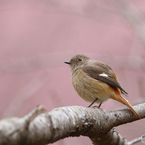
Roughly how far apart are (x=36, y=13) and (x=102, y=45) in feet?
6.82

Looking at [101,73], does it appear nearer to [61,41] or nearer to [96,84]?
[96,84]

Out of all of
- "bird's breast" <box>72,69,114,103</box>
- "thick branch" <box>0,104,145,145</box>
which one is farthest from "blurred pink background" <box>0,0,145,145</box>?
"thick branch" <box>0,104,145,145</box>

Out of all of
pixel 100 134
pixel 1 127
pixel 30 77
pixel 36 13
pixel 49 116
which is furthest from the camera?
pixel 36 13

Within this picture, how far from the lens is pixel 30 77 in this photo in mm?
5887

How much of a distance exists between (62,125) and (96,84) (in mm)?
1666

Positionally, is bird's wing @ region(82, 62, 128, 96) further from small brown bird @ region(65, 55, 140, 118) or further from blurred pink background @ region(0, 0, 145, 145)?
blurred pink background @ region(0, 0, 145, 145)

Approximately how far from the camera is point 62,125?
5.57 feet

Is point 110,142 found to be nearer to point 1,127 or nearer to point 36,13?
point 1,127

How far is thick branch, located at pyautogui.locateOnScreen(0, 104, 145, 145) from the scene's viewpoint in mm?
1289

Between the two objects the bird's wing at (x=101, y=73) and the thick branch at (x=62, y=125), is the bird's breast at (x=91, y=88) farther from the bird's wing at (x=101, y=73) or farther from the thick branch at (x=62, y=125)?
the thick branch at (x=62, y=125)

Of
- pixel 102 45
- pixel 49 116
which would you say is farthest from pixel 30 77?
pixel 49 116

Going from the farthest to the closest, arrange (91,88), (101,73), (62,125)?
(101,73)
(91,88)
(62,125)

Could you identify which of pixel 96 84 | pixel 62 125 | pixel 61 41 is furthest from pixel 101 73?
pixel 61 41

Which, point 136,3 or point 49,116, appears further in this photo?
point 136,3
